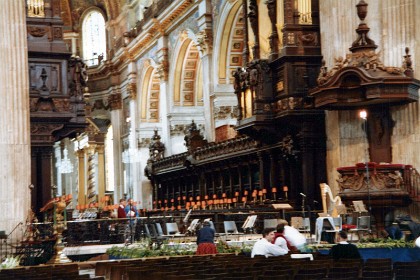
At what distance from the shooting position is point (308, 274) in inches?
401

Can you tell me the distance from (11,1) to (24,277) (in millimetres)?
13182

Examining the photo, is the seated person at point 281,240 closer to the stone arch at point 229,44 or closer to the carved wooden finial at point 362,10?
the carved wooden finial at point 362,10

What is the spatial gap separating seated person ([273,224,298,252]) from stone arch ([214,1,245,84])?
2110cm

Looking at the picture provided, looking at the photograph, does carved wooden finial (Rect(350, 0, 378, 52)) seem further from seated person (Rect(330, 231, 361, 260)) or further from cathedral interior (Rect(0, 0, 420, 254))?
seated person (Rect(330, 231, 361, 260))

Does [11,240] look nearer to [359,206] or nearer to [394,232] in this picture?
[359,206]

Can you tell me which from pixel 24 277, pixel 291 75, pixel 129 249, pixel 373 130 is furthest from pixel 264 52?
pixel 24 277

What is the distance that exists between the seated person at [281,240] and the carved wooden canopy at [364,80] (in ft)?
23.5

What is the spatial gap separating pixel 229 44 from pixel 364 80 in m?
15.2

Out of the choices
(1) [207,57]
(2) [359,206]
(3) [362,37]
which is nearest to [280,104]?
(3) [362,37]

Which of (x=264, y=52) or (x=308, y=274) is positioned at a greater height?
(x=264, y=52)

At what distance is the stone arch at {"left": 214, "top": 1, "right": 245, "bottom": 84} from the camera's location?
35469 mm

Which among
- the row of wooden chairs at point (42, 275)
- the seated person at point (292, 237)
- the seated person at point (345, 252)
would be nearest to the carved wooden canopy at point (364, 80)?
the seated person at point (292, 237)

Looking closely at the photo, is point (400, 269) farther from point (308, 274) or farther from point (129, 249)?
point (129, 249)

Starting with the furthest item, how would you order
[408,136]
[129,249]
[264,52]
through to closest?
1. [264,52]
2. [408,136]
3. [129,249]
